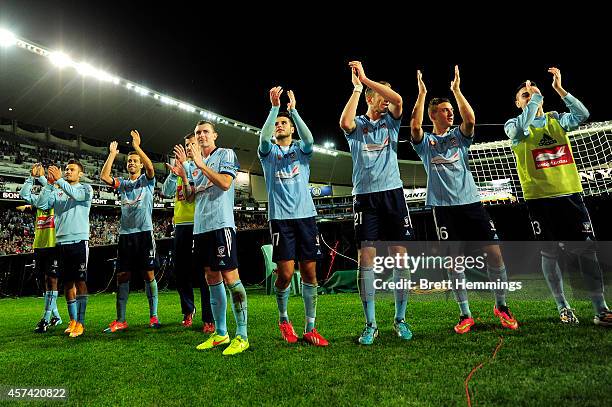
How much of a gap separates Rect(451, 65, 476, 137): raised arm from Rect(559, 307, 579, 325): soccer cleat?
6.55ft

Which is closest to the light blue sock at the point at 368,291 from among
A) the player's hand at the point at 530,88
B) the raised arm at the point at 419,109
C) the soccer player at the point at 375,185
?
the soccer player at the point at 375,185

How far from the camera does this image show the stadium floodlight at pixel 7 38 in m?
21.2

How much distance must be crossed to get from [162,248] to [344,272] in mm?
8885

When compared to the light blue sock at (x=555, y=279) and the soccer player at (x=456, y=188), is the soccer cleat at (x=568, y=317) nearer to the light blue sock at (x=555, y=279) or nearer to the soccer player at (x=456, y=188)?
the light blue sock at (x=555, y=279)

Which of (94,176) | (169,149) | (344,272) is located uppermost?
(169,149)

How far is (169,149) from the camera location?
34.8 m

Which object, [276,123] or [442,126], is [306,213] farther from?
[442,126]

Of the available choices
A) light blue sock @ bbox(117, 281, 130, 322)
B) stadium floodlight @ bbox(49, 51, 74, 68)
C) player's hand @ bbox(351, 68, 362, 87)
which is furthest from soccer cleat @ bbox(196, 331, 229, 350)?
stadium floodlight @ bbox(49, 51, 74, 68)

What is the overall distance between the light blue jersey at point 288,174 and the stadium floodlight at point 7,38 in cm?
2513

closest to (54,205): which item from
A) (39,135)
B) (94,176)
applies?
(94,176)

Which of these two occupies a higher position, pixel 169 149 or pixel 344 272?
pixel 169 149

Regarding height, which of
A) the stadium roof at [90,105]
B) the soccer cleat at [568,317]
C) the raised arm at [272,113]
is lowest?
the soccer cleat at [568,317]

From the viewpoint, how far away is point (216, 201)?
397 centimetres

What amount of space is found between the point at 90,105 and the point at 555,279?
1254 inches
